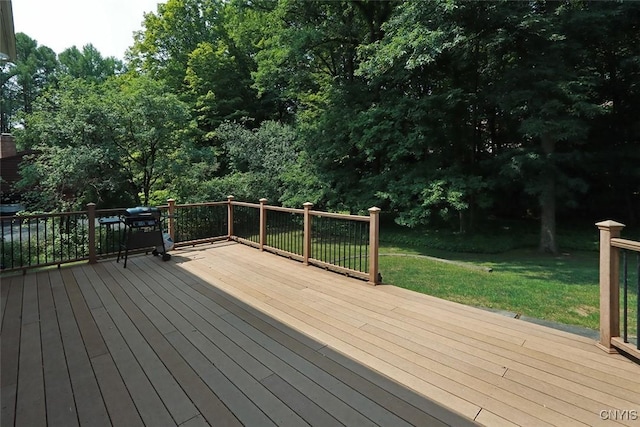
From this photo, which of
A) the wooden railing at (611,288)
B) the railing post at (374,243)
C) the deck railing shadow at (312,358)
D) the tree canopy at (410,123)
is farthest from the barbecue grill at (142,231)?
the wooden railing at (611,288)

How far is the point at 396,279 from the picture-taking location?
545 centimetres

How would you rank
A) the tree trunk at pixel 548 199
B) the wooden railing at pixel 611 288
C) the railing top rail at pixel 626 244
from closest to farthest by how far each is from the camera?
the railing top rail at pixel 626 244, the wooden railing at pixel 611 288, the tree trunk at pixel 548 199

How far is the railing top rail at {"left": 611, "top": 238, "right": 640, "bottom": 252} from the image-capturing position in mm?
2247

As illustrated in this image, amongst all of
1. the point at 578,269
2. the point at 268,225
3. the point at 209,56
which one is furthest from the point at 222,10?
the point at 578,269

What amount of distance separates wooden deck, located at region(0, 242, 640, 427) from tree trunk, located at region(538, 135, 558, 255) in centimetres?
628

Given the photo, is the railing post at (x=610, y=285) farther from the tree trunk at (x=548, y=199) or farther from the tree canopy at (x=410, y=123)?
the tree trunk at (x=548, y=199)

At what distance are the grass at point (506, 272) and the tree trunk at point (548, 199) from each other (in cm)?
37

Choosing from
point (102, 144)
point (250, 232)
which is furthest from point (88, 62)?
point (250, 232)

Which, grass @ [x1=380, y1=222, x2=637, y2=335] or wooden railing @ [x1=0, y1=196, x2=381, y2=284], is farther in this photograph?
wooden railing @ [x1=0, y1=196, x2=381, y2=284]

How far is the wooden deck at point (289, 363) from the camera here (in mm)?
1830

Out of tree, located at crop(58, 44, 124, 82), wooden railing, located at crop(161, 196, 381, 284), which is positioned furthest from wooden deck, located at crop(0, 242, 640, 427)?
tree, located at crop(58, 44, 124, 82)

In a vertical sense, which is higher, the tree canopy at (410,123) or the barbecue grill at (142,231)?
the tree canopy at (410,123)

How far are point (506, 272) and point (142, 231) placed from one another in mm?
6508

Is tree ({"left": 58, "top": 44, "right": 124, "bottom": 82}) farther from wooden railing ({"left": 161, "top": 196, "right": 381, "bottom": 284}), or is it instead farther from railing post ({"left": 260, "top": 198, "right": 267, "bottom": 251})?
railing post ({"left": 260, "top": 198, "right": 267, "bottom": 251})
